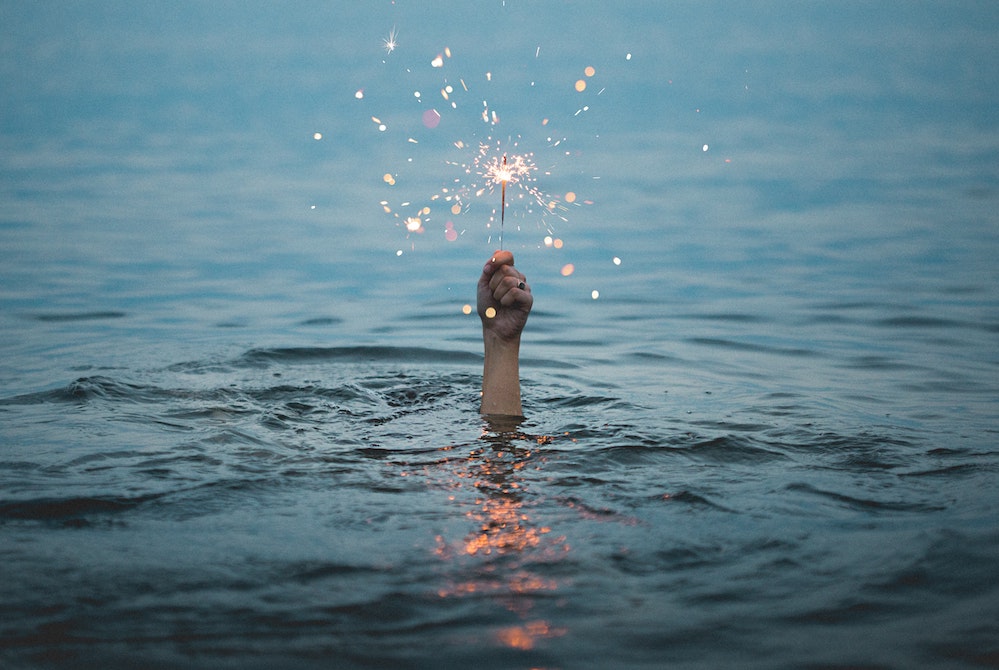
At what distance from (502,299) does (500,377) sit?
0.63m

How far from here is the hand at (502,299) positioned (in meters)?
6.32

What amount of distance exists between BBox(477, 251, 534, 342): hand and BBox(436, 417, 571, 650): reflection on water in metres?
0.87

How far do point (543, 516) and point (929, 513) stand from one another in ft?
6.06

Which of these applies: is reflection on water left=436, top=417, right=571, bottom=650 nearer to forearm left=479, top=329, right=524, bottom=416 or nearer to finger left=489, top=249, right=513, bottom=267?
forearm left=479, top=329, right=524, bottom=416

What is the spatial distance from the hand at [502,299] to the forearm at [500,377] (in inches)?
2.4

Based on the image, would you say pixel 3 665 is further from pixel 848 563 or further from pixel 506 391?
pixel 506 391

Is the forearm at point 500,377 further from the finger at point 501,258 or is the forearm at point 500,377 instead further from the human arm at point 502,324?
the finger at point 501,258

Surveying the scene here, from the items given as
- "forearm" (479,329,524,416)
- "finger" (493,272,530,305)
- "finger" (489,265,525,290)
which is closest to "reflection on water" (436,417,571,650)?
"forearm" (479,329,524,416)

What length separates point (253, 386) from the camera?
7836 mm

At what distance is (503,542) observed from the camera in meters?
4.44

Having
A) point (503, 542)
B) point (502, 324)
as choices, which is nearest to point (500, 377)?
point (502, 324)

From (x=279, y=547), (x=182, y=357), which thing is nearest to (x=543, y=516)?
(x=279, y=547)

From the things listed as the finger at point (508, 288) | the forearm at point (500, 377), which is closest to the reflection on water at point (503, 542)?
the forearm at point (500, 377)

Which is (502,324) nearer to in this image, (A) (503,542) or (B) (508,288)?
(B) (508,288)
